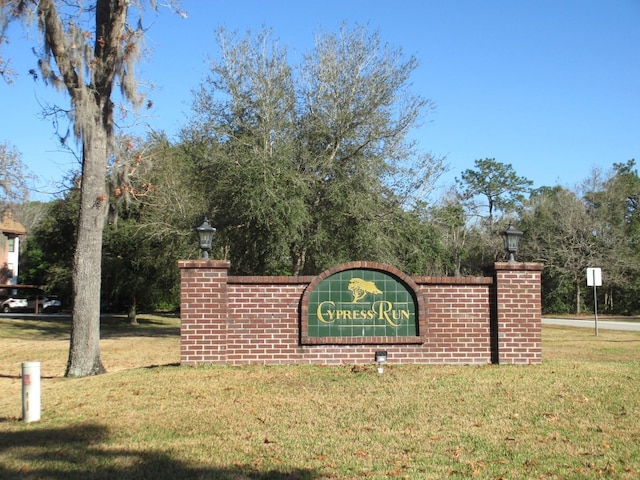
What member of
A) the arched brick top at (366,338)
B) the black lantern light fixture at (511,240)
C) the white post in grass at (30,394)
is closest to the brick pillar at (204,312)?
the arched brick top at (366,338)

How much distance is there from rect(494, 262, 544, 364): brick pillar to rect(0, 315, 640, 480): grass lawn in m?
0.41

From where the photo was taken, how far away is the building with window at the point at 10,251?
177ft

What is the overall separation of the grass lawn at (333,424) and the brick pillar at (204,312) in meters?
0.35

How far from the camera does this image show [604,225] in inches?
1863

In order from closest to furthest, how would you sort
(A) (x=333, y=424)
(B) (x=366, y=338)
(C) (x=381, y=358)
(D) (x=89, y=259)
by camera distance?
(A) (x=333, y=424) < (C) (x=381, y=358) < (B) (x=366, y=338) < (D) (x=89, y=259)

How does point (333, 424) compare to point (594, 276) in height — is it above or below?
below

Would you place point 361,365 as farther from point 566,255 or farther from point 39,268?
point 39,268

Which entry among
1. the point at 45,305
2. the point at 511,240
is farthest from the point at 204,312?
the point at 45,305

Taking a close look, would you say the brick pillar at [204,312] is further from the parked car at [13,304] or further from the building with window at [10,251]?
the building with window at [10,251]

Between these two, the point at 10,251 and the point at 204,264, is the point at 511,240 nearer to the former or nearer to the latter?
the point at 204,264

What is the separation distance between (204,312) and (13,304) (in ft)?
153

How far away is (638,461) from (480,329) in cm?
503

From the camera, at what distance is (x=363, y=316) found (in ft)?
34.5

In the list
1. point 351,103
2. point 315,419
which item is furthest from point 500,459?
point 351,103
